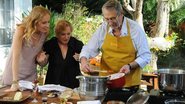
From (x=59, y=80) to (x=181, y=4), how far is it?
35.5 ft

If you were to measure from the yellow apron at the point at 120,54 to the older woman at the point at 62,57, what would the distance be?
0.34 metres

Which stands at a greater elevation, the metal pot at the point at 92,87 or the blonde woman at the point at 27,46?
the blonde woman at the point at 27,46

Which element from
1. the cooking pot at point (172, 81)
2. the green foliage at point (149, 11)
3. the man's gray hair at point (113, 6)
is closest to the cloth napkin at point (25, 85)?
the man's gray hair at point (113, 6)

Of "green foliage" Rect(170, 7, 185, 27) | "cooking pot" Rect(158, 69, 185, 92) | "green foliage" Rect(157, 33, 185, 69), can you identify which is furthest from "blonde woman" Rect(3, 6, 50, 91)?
"green foliage" Rect(170, 7, 185, 27)

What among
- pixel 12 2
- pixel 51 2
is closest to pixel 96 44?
pixel 12 2

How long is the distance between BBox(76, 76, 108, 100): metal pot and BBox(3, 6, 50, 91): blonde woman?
24.2 inches

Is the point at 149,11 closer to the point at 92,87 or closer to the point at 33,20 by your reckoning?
the point at 33,20

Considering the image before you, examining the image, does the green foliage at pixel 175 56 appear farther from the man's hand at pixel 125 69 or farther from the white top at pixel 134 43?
the man's hand at pixel 125 69

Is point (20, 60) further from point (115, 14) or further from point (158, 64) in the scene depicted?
point (158, 64)

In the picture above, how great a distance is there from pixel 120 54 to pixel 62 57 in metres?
0.56

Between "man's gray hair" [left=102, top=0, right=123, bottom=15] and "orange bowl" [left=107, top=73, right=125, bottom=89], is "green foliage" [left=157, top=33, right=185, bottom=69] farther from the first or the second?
"orange bowl" [left=107, top=73, right=125, bottom=89]

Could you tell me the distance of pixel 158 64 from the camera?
22.3 ft

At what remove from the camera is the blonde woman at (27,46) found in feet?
8.74

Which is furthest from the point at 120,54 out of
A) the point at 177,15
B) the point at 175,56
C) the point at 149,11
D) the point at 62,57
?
the point at 149,11
